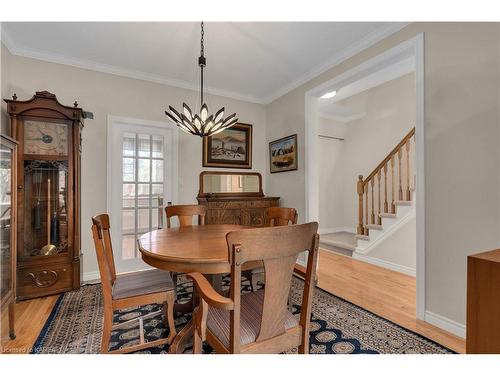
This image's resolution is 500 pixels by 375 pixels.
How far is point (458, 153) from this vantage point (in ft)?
6.15

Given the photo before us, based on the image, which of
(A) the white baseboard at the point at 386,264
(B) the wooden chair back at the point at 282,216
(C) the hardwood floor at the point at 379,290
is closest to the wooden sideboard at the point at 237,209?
(B) the wooden chair back at the point at 282,216

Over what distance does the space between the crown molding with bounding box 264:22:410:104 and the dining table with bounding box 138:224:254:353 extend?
7.93 feet

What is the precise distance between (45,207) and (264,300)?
277 cm

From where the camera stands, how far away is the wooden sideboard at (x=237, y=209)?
350cm

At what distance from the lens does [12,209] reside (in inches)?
74.1

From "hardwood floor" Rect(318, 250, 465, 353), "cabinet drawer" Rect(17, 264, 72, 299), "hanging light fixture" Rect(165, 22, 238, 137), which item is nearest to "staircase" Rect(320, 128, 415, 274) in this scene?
"hardwood floor" Rect(318, 250, 465, 353)

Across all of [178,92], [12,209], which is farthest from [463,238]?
[178,92]

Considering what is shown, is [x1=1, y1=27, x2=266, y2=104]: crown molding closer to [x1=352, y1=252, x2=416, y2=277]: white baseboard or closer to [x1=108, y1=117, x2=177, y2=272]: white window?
[x1=108, y1=117, x2=177, y2=272]: white window

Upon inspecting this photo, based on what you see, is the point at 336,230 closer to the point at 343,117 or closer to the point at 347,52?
the point at 343,117

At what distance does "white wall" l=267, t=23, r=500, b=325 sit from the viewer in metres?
1.72

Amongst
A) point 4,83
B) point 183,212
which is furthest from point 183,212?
point 4,83

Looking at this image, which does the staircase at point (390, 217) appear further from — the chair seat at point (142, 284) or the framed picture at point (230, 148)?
the chair seat at point (142, 284)
